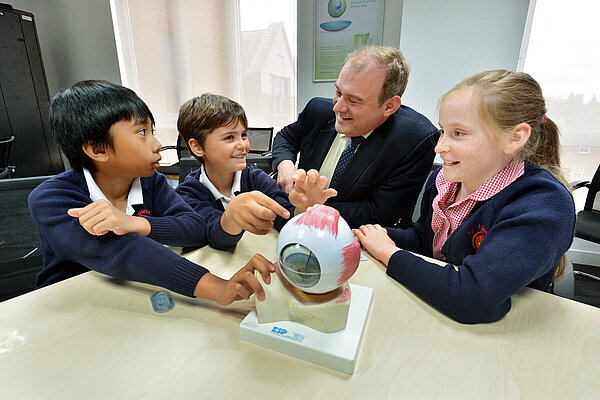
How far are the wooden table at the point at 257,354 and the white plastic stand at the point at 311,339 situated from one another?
0.02m

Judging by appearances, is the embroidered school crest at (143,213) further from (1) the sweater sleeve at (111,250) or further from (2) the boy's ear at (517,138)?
(2) the boy's ear at (517,138)

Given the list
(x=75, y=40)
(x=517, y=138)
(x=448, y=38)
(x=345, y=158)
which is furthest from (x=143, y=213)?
(x=75, y=40)

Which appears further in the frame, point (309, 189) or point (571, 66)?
point (571, 66)

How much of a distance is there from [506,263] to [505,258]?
11mm

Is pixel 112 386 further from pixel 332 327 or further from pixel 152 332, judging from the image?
pixel 332 327

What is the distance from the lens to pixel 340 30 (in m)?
2.84

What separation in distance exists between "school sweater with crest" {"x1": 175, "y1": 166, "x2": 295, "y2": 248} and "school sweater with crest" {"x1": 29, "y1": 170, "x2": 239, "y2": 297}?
192 millimetres

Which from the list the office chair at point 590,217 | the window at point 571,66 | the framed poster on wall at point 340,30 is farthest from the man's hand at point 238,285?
the framed poster on wall at point 340,30

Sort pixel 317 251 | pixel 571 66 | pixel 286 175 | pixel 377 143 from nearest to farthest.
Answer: pixel 317 251 < pixel 377 143 < pixel 286 175 < pixel 571 66

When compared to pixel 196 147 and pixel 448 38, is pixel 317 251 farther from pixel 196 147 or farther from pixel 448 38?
pixel 448 38

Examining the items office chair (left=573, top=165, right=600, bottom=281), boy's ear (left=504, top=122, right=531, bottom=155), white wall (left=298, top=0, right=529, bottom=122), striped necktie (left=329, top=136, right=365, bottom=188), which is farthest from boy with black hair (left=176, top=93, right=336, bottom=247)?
office chair (left=573, top=165, right=600, bottom=281)

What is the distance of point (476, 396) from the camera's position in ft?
1.64

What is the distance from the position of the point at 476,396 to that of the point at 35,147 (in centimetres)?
488

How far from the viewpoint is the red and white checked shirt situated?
859 mm
